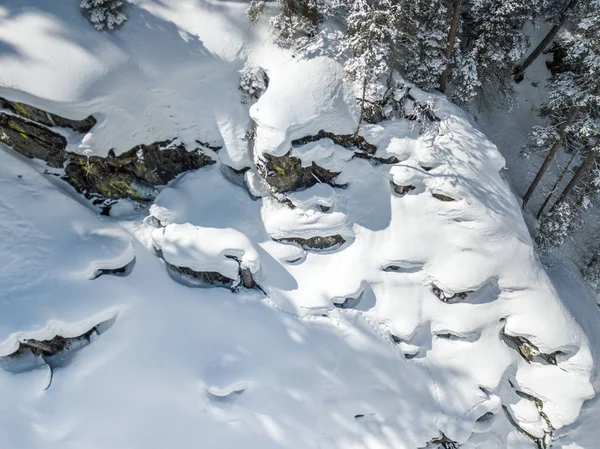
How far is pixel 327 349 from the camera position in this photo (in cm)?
1377

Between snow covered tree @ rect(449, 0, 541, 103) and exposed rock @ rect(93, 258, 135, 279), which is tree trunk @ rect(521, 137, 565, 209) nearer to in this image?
snow covered tree @ rect(449, 0, 541, 103)

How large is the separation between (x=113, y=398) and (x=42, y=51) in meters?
13.3

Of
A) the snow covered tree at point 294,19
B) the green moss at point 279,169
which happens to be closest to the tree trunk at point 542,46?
the snow covered tree at point 294,19

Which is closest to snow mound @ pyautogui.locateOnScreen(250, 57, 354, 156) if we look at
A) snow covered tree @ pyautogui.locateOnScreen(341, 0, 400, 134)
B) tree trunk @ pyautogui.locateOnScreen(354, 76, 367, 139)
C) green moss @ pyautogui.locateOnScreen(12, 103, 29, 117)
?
tree trunk @ pyautogui.locateOnScreen(354, 76, 367, 139)

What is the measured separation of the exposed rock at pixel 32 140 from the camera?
13.3 metres

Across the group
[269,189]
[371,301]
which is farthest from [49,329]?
[371,301]

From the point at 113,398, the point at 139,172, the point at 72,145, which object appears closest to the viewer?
the point at 113,398

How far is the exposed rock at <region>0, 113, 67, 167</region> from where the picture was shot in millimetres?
13266

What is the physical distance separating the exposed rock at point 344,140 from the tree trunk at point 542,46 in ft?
37.9

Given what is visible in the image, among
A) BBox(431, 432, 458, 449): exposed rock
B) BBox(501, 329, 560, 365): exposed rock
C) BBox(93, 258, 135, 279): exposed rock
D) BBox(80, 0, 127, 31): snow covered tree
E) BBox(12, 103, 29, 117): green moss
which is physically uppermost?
BBox(80, 0, 127, 31): snow covered tree

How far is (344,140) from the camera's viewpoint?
45.9 feet

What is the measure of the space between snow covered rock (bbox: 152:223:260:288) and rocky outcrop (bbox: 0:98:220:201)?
96.2 inches

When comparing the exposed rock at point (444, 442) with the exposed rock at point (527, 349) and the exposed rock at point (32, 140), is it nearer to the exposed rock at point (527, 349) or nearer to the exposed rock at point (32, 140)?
the exposed rock at point (527, 349)

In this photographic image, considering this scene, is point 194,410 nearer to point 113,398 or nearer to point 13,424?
point 113,398
